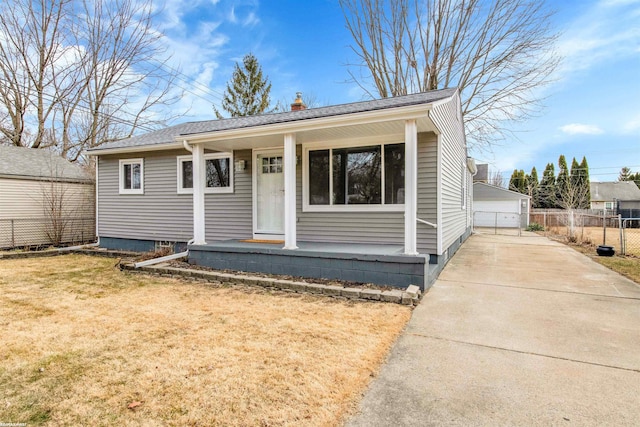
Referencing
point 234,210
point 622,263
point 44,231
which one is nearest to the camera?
point 622,263

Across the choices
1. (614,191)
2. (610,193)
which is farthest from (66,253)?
(614,191)

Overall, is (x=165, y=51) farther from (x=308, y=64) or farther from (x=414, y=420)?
(x=414, y=420)

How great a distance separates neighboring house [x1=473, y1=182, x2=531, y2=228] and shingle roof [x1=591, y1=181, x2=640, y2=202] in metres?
20.3

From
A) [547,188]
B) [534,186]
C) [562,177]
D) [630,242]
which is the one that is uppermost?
[562,177]

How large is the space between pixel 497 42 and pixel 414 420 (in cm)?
1855

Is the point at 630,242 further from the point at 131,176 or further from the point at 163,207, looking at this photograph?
the point at 131,176

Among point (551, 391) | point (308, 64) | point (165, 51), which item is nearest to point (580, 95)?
point (308, 64)

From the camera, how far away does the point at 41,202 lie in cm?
1070

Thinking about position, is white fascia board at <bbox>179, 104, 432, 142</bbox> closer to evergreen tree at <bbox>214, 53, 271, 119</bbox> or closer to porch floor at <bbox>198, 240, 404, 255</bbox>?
porch floor at <bbox>198, 240, 404, 255</bbox>

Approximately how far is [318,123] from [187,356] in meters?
4.00

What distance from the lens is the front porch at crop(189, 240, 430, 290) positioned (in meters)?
5.05

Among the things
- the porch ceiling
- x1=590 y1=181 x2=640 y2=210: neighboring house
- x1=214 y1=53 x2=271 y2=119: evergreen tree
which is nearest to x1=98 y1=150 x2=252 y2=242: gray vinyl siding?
the porch ceiling

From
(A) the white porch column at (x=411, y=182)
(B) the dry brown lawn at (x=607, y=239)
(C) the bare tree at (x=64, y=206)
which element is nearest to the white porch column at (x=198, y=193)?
(A) the white porch column at (x=411, y=182)

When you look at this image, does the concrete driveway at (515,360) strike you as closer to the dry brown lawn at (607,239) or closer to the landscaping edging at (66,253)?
the dry brown lawn at (607,239)
